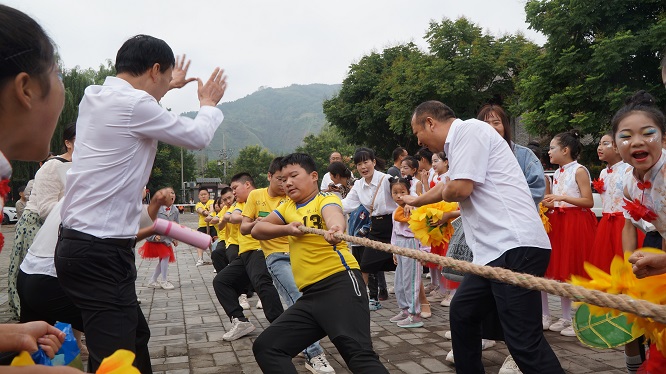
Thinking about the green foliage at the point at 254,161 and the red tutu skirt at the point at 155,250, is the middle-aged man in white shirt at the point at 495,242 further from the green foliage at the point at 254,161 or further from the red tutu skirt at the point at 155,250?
the green foliage at the point at 254,161

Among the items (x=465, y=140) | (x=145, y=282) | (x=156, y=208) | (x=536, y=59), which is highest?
(x=536, y=59)

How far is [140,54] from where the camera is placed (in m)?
3.01

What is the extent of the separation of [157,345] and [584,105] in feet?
65.9

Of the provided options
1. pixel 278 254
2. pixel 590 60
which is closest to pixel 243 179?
pixel 278 254

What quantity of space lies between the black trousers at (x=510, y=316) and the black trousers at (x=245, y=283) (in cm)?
225

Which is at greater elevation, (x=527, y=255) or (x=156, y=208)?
(x=156, y=208)

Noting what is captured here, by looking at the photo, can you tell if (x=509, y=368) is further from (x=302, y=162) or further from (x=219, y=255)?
(x=219, y=255)

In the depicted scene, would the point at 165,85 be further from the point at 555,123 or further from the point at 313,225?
the point at 555,123

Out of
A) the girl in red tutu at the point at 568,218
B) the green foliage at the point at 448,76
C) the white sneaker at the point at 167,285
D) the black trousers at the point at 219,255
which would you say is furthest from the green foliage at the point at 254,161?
the girl in red tutu at the point at 568,218

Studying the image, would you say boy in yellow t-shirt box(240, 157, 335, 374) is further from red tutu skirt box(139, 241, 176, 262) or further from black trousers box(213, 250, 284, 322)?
red tutu skirt box(139, 241, 176, 262)

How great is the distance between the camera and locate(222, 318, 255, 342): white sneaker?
581 cm

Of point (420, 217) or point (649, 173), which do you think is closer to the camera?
point (649, 173)

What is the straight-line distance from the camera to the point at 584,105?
848 inches

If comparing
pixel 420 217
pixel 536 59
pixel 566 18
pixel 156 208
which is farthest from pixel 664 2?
pixel 156 208
